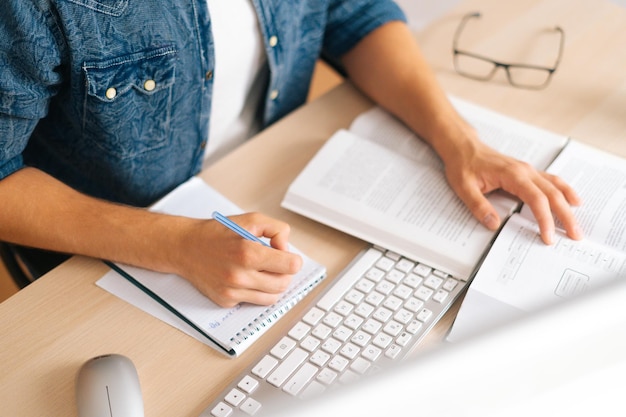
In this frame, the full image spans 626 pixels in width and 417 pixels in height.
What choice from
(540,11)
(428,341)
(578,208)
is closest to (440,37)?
(540,11)

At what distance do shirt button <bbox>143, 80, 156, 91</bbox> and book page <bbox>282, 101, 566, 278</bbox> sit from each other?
9.5 inches

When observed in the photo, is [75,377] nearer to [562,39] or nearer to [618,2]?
[562,39]

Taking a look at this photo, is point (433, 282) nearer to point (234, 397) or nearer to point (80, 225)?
point (234, 397)

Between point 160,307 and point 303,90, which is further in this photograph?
point 303,90

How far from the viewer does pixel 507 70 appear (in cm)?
126

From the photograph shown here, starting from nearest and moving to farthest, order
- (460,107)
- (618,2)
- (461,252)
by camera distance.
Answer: (461,252), (460,107), (618,2)

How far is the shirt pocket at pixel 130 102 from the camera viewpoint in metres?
0.94

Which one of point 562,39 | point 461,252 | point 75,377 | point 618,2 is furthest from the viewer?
point 618,2

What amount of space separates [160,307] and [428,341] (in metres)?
0.32

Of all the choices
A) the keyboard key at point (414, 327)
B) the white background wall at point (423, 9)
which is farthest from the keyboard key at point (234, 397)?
the white background wall at point (423, 9)

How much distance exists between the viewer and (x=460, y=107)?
1180mm

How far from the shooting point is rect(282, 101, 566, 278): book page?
925 mm

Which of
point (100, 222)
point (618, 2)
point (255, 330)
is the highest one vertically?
point (100, 222)

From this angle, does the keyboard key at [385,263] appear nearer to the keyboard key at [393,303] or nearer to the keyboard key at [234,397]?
the keyboard key at [393,303]
